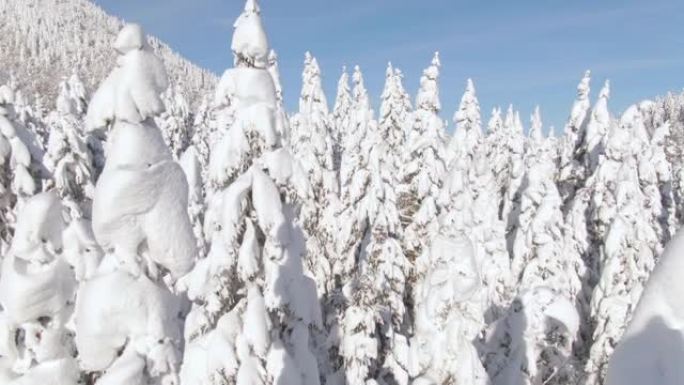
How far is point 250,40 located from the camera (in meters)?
11.3

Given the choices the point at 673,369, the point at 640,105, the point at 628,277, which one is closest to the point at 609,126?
the point at 640,105

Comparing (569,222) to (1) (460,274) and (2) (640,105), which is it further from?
(1) (460,274)

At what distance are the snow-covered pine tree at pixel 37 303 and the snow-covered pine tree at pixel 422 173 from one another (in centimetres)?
1471

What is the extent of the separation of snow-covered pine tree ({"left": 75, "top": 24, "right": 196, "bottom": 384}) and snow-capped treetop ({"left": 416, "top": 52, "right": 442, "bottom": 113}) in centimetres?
1974

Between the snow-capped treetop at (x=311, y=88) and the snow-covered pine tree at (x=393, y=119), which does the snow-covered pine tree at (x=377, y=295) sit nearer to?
the snow-covered pine tree at (x=393, y=119)

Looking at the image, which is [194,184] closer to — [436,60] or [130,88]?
[436,60]

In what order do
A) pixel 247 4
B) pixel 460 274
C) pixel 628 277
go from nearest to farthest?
pixel 247 4
pixel 460 274
pixel 628 277

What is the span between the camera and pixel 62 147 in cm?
1952

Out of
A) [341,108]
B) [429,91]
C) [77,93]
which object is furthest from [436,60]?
[77,93]

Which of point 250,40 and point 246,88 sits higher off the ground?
point 250,40

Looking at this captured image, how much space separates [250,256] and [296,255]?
0.98m

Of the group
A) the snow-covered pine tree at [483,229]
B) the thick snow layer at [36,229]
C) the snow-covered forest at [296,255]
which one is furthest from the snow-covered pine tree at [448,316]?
the thick snow layer at [36,229]

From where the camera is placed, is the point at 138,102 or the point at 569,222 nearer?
the point at 138,102

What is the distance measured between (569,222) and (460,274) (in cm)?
1591
